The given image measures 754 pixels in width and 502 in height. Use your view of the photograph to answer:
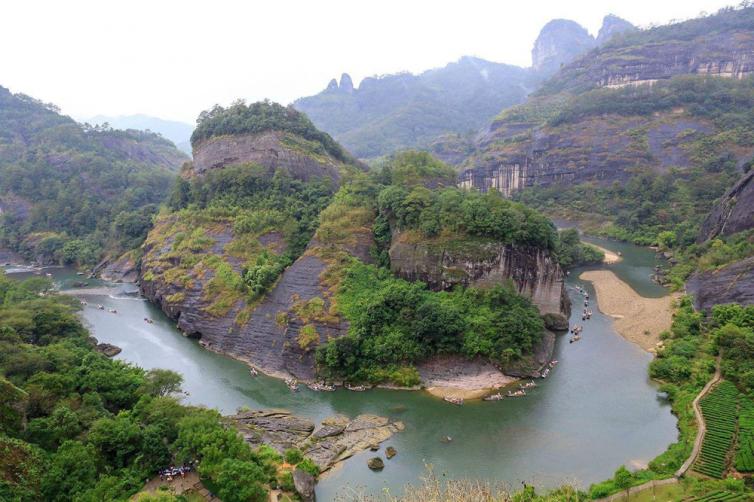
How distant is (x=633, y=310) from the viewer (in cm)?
4956

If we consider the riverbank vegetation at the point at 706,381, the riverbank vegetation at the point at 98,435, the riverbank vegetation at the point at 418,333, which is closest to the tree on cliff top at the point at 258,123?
the riverbank vegetation at the point at 418,333

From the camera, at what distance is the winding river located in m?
27.1

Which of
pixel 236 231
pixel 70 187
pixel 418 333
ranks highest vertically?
pixel 236 231

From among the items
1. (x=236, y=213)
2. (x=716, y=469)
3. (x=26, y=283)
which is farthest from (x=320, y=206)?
(x=716, y=469)

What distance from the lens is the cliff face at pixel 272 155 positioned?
63.8m

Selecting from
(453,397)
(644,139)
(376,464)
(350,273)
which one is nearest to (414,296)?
(350,273)

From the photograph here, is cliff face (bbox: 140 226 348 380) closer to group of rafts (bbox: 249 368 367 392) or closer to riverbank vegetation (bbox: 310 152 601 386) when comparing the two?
group of rafts (bbox: 249 368 367 392)

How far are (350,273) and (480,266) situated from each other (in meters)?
10.8

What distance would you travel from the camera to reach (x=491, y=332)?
3722 centimetres

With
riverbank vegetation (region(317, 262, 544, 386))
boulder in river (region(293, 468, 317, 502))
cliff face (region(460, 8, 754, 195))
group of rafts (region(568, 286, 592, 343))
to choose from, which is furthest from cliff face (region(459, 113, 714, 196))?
boulder in river (region(293, 468, 317, 502))

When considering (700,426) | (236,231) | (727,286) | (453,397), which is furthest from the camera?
(236,231)

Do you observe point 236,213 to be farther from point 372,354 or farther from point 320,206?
point 372,354

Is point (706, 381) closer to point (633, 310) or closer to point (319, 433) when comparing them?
point (633, 310)

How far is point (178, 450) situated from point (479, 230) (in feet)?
87.8
